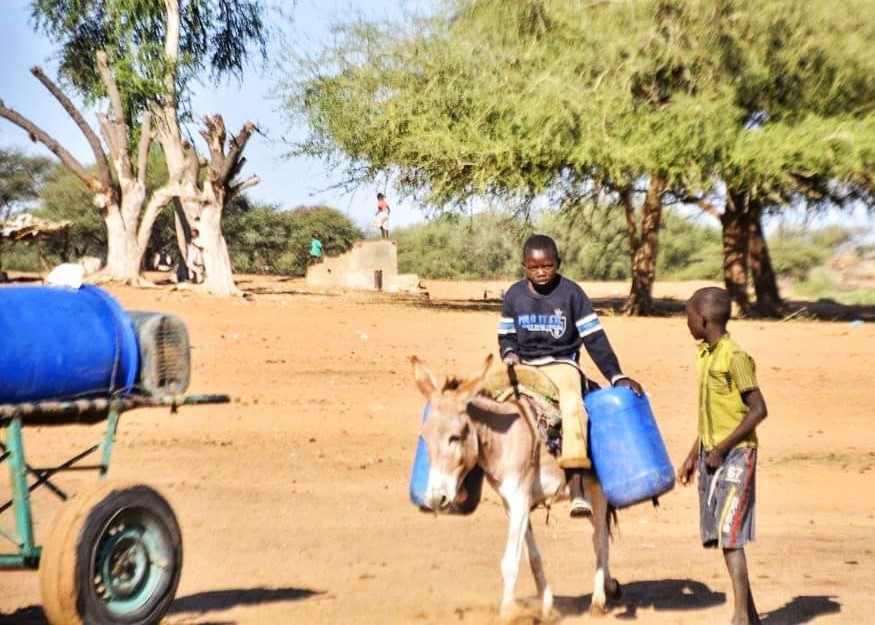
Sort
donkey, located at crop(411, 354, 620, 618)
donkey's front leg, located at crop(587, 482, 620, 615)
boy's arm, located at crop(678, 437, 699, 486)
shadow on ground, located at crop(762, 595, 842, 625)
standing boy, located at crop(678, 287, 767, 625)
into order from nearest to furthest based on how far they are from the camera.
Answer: donkey, located at crop(411, 354, 620, 618), standing boy, located at crop(678, 287, 767, 625), boy's arm, located at crop(678, 437, 699, 486), donkey's front leg, located at crop(587, 482, 620, 615), shadow on ground, located at crop(762, 595, 842, 625)

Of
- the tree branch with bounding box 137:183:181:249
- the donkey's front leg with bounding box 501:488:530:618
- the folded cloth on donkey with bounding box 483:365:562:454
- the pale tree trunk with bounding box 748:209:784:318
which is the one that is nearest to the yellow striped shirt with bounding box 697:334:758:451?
the folded cloth on donkey with bounding box 483:365:562:454

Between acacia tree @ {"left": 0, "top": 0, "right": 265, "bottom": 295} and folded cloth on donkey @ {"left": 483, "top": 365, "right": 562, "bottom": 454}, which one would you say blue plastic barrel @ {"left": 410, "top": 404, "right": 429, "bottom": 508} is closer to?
folded cloth on donkey @ {"left": 483, "top": 365, "right": 562, "bottom": 454}

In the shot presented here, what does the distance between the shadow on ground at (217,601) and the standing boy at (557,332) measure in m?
1.81

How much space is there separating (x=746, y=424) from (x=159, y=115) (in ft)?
80.7

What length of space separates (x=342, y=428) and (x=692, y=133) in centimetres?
1150

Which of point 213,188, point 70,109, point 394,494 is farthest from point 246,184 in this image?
point 394,494

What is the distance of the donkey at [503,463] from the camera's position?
6340mm

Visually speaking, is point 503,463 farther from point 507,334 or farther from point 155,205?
point 155,205

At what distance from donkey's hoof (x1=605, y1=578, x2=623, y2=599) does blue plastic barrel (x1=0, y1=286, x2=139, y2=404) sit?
2.91m

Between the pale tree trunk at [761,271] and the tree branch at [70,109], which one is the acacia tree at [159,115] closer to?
the tree branch at [70,109]

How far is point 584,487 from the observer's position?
7355 mm

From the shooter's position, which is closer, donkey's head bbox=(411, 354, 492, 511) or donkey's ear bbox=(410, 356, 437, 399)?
donkey's head bbox=(411, 354, 492, 511)

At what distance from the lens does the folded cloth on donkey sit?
23.1ft

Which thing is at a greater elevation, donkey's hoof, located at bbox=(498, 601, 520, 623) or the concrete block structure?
the concrete block structure
